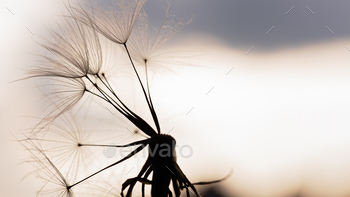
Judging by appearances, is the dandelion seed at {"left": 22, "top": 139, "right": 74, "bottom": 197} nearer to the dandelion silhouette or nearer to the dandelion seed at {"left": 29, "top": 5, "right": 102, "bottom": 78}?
the dandelion silhouette

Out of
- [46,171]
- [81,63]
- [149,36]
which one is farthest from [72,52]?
[46,171]

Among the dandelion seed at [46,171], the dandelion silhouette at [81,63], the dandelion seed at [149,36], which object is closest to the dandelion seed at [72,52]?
the dandelion silhouette at [81,63]

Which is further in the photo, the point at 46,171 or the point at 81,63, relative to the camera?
the point at 46,171

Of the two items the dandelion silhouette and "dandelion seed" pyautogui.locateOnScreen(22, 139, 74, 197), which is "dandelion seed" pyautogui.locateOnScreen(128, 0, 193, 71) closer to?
the dandelion silhouette

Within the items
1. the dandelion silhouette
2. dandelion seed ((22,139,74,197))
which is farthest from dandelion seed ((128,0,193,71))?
dandelion seed ((22,139,74,197))

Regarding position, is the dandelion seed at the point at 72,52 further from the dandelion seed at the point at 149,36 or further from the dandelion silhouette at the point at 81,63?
the dandelion seed at the point at 149,36

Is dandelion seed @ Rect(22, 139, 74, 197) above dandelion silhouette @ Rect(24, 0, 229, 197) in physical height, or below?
below

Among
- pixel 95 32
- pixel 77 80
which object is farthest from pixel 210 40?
pixel 77 80

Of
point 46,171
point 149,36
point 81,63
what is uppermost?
point 149,36

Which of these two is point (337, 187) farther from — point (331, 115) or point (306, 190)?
point (331, 115)

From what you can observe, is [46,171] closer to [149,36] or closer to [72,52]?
[72,52]

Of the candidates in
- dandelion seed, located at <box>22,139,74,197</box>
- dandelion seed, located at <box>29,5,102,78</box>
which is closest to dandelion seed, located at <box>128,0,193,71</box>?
dandelion seed, located at <box>29,5,102,78</box>

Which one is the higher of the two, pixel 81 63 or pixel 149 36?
pixel 149 36
